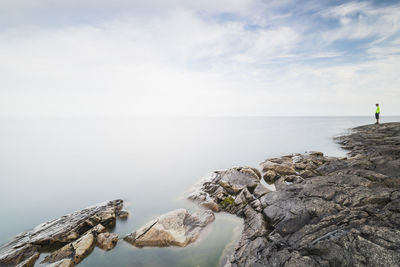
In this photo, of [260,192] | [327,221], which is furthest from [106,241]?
[327,221]

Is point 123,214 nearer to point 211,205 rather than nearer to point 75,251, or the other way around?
point 75,251

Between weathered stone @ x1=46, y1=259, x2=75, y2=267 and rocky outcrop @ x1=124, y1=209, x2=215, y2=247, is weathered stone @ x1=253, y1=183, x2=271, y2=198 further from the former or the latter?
weathered stone @ x1=46, y1=259, x2=75, y2=267

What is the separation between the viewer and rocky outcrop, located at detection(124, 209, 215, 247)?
967 centimetres

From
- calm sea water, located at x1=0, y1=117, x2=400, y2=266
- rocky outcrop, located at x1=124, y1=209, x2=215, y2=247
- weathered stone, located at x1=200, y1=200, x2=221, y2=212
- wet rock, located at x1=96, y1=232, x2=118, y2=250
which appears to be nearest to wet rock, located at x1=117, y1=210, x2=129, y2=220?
calm sea water, located at x1=0, y1=117, x2=400, y2=266

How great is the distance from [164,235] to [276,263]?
6.16m

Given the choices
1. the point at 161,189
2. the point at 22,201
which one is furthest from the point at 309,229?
the point at 22,201

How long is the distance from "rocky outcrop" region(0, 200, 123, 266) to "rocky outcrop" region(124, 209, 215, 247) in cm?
219

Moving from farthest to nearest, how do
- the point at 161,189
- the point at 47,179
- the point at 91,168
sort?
1. the point at 91,168
2. the point at 47,179
3. the point at 161,189

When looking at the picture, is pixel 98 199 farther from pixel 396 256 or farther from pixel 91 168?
pixel 396 256

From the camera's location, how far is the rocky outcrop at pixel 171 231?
9672 millimetres

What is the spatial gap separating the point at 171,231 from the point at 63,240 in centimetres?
603

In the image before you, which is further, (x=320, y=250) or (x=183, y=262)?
(x=183, y=262)

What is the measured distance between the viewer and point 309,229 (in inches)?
266

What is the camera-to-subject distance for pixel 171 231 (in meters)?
10.0
